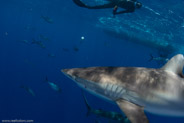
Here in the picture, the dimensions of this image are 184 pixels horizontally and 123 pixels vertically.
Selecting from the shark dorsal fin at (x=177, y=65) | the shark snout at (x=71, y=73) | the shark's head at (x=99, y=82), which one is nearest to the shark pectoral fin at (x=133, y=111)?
the shark's head at (x=99, y=82)

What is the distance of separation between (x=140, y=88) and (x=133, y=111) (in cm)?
53

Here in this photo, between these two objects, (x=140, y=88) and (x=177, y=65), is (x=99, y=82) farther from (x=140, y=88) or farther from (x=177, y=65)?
(x=177, y=65)

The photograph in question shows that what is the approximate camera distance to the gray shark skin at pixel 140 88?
321 cm

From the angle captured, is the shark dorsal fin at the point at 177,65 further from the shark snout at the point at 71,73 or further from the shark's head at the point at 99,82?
the shark snout at the point at 71,73

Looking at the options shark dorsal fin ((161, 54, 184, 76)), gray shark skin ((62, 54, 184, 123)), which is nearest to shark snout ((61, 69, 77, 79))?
gray shark skin ((62, 54, 184, 123))

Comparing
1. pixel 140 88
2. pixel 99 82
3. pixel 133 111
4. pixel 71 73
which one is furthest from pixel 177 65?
pixel 71 73

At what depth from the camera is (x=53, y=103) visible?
23.1 metres

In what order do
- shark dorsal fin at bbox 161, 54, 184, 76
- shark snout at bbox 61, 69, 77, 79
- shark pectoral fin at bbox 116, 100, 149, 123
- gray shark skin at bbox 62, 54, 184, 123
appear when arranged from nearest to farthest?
shark pectoral fin at bbox 116, 100, 149, 123
gray shark skin at bbox 62, 54, 184, 123
shark snout at bbox 61, 69, 77, 79
shark dorsal fin at bbox 161, 54, 184, 76

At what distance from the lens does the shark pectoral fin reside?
9.14 ft

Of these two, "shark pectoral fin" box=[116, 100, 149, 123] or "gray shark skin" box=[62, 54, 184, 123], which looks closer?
"shark pectoral fin" box=[116, 100, 149, 123]

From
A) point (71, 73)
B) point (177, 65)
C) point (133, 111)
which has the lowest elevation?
point (133, 111)

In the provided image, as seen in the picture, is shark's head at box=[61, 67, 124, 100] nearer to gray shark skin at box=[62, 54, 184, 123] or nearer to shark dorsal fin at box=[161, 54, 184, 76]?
gray shark skin at box=[62, 54, 184, 123]

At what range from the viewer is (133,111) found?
2.96 meters

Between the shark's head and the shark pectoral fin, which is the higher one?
the shark's head
